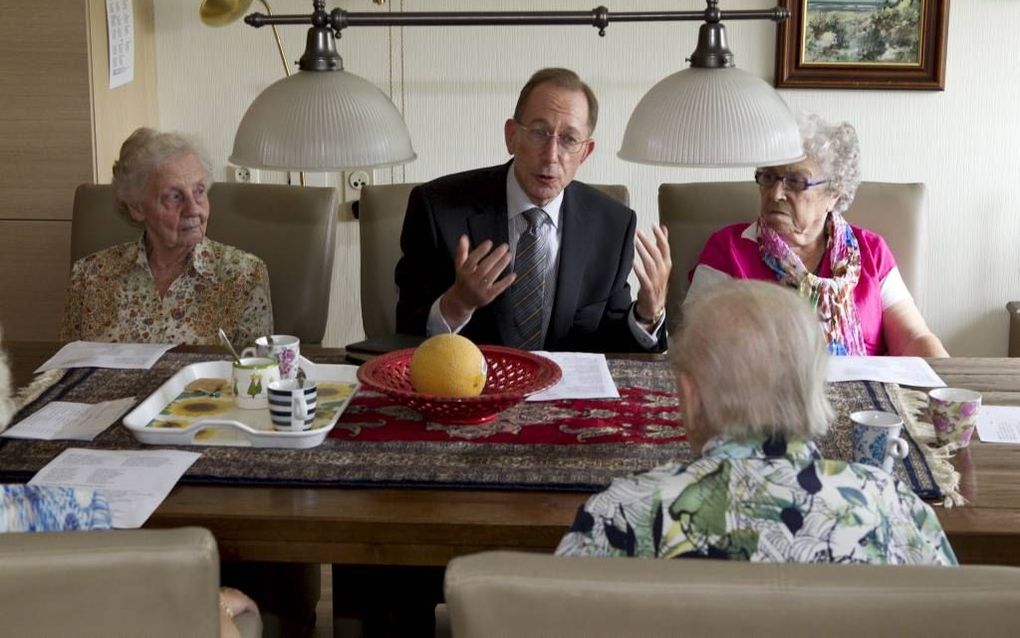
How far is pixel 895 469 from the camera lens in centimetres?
181

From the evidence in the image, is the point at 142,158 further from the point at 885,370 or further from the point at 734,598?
the point at 734,598

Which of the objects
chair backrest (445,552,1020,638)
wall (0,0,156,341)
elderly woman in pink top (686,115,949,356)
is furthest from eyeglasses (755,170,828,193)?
wall (0,0,156,341)

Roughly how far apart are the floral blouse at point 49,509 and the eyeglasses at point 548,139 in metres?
1.28

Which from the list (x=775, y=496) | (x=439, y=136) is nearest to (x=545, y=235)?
(x=439, y=136)

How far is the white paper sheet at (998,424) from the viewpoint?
1958 millimetres

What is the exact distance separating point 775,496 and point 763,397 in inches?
5.0

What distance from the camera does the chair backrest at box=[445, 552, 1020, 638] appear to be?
1090mm

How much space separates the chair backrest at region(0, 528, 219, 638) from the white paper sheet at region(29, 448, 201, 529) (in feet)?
1.50

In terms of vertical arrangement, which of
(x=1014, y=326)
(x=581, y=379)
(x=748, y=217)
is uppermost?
(x=748, y=217)

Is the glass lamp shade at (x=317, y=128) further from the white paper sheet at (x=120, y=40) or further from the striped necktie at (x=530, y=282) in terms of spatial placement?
the white paper sheet at (x=120, y=40)

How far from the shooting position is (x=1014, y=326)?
3.66 meters

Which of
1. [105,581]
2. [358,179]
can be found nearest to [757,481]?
[105,581]

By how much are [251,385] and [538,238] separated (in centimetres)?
80

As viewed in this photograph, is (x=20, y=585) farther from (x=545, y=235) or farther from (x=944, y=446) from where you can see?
(x=545, y=235)
